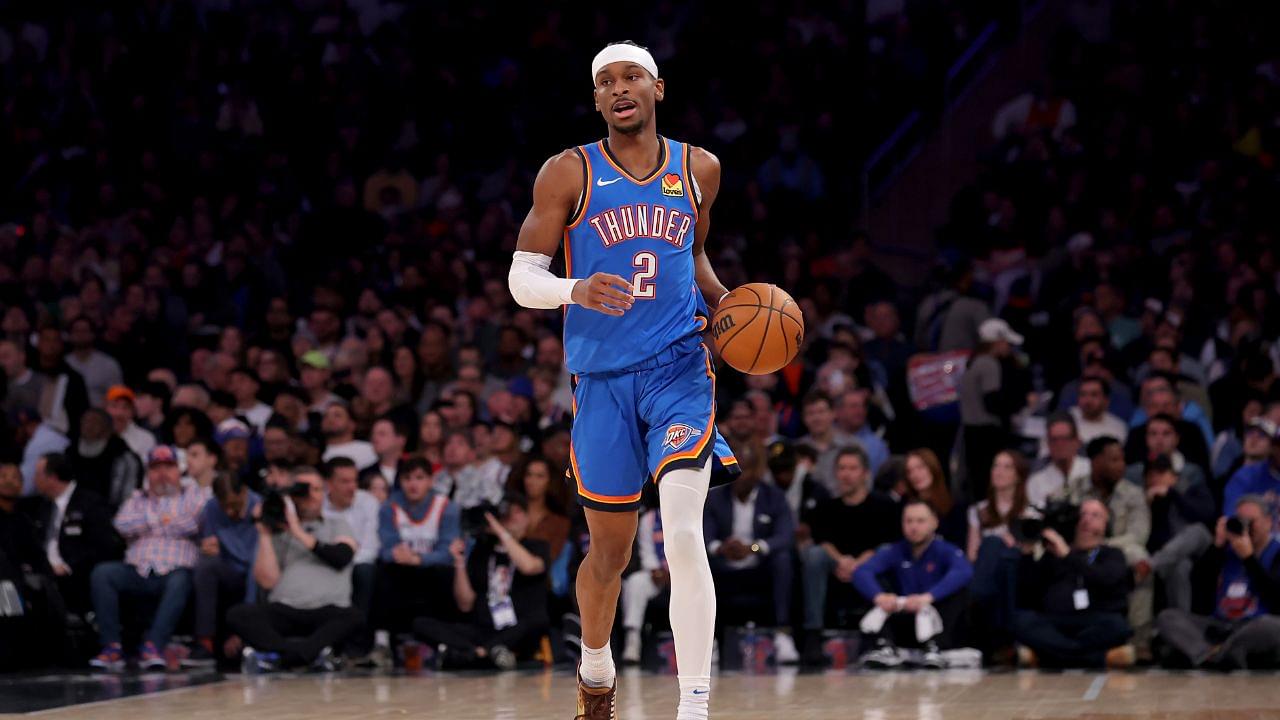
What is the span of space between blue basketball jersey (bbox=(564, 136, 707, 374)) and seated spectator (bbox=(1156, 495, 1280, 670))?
17.8 ft

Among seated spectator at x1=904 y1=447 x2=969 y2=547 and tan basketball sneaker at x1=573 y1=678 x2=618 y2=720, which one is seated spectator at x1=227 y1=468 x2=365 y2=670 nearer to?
seated spectator at x1=904 y1=447 x2=969 y2=547

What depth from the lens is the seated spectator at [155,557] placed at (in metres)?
11.8

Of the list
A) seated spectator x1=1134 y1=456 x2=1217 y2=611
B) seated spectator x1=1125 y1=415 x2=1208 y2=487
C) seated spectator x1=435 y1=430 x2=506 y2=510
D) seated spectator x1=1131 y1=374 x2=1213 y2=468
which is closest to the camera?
seated spectator x1=1134 y1=456 x2=1217 y2=611

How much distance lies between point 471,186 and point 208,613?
7.82 m

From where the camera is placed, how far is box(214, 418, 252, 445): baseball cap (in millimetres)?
12805

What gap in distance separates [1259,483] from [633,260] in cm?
633

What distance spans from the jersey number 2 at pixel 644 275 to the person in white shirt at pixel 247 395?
7.74m

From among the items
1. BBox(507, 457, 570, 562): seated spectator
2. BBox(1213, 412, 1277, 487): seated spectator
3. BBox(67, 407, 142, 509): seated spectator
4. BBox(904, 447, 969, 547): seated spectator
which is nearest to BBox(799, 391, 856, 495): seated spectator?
BBox(904, 447, 969, 547): seated spectator

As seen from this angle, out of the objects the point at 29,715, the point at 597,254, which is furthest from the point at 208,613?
the point at 597,254

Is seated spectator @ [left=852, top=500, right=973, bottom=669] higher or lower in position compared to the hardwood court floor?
higher

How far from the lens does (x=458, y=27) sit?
20.4 metres

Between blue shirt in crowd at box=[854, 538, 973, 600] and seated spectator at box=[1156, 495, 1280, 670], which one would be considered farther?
blue shirt in crowd at box=[854, 538, 973, 600]

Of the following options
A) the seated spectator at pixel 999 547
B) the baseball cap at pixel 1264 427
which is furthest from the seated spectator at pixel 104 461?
the baseball cap at pixel 1264 427

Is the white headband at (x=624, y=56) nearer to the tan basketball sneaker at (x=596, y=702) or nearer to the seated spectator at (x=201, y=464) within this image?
the tan basketball sneaker at (x=596, y=702)
